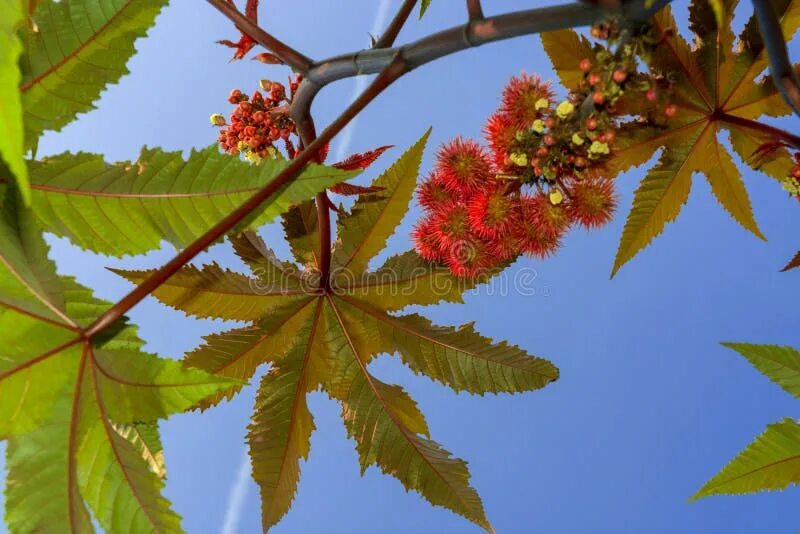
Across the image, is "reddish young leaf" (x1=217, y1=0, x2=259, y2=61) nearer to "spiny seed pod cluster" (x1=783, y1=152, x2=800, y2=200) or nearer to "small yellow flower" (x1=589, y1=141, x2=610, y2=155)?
"small yellow flower" (x1=589, y1=141, x2=610, y2=155)

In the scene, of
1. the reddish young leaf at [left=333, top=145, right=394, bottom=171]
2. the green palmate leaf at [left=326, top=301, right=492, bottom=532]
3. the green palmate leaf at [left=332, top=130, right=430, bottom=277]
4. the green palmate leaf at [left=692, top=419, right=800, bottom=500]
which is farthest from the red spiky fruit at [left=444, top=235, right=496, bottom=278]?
the green palmate leaf at [left=692, top=419, right=800, bottom=500]

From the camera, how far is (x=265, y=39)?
63.1 inches

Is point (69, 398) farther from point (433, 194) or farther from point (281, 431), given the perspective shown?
point (433, 194)

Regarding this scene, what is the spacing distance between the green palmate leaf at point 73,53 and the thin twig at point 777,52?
1106 millimetres

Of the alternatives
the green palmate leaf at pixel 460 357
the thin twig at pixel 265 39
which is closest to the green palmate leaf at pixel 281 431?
the green palmate leaf at pixel 460 357

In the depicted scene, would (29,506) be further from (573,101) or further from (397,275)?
(573,101)

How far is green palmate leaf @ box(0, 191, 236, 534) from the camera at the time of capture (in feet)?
4.25

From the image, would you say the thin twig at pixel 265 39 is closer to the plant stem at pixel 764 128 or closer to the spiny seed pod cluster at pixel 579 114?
the spiny seed pod cluster at pixel 579 114

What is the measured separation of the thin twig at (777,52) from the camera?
4.05 ft

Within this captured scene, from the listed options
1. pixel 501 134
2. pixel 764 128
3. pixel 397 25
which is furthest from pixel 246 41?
pixel 764 128

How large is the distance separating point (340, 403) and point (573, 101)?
124 centimetres

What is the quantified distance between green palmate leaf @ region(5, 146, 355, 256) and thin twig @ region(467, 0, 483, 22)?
1.35ft

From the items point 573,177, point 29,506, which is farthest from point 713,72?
point 29,506

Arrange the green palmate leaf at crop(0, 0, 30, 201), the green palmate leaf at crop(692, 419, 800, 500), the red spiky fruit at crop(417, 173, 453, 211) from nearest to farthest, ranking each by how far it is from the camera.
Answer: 1. the green palmate leaf at crop(0, 0, 30, 201)
2. the red spiky fruit at crop(417, 173, 453, 211)
3. the green palmate leaf at crop(692, 419, 800, 500)
